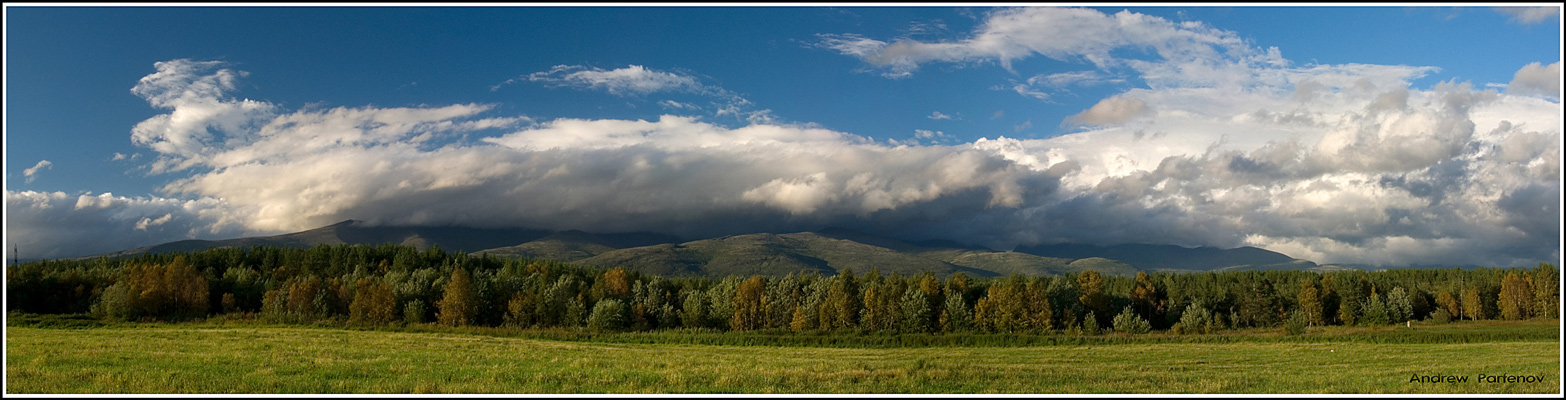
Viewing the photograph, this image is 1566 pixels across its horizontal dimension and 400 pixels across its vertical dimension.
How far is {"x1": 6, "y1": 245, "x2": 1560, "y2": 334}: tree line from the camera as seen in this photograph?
87562 mm

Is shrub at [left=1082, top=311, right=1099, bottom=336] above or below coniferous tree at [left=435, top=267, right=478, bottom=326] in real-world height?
below

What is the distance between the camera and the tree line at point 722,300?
3447 inches

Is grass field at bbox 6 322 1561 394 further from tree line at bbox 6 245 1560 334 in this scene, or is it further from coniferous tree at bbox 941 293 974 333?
coniferous tree at bbox 941 293 974 333

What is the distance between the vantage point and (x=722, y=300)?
97.1 metres

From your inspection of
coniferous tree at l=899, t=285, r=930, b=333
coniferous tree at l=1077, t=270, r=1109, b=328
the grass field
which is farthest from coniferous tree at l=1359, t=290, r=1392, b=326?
the grass field

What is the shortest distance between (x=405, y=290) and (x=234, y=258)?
166 feet

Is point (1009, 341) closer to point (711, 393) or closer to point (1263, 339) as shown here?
point (1263, 339)

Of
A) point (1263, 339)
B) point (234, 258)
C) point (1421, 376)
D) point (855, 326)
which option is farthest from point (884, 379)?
point (234, 258)

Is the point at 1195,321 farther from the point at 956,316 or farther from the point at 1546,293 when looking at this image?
the point at 1546,293

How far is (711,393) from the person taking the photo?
21.1 meters

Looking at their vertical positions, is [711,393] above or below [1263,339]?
above

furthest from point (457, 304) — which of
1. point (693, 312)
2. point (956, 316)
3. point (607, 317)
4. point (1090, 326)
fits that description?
point (1090, 326)

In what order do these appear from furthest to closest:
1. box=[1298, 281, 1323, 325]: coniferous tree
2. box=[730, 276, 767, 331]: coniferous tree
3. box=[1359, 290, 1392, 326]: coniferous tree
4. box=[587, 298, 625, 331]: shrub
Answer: box=[1298, 281, 1323, 325]: coniferous tree < box=[1359, 290, 1392, 326]: coniferous tree < box=[730, 276, 767, 331]: coniferous tree < box=[587, 298, 625, 331]: shrub

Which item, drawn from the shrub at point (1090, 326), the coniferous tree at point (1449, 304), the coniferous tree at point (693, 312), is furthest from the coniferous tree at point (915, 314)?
the coniferous tree at point (1449, 304)
